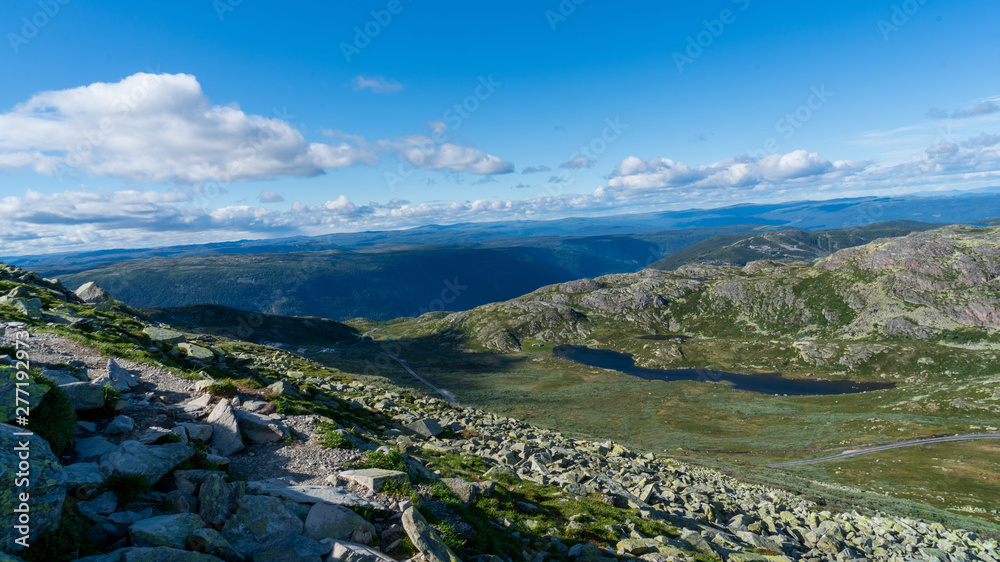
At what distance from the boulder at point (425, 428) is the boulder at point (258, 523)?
955 inches

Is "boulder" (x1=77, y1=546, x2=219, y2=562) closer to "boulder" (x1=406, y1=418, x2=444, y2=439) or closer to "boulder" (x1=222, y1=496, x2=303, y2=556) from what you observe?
"boulder" (x1=222, y1=496, x2=303, y2=556)

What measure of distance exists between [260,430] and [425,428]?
19.1 m

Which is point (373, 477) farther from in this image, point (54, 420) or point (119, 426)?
point (54, 420)

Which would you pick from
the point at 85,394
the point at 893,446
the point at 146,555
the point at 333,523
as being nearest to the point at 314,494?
the point at 333,523

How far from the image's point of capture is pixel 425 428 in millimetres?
36469

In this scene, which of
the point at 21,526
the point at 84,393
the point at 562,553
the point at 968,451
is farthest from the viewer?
the point at 968,451

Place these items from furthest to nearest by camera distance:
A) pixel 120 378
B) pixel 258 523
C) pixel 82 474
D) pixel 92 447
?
pixel 120 378
pixel 92 447
pixel 258 523
pixel 82 474

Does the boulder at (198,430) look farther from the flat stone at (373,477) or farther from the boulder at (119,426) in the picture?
the flat stone at (373,477)

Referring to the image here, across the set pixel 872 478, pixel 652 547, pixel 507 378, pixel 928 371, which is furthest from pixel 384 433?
pixel 928 371

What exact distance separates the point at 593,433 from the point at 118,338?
101 m

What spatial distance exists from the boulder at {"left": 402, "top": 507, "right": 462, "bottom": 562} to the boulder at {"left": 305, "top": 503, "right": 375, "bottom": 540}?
129cm

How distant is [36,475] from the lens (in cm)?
884

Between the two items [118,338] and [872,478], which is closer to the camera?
[118,338]

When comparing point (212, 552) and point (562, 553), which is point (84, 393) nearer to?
point (212, 552)
